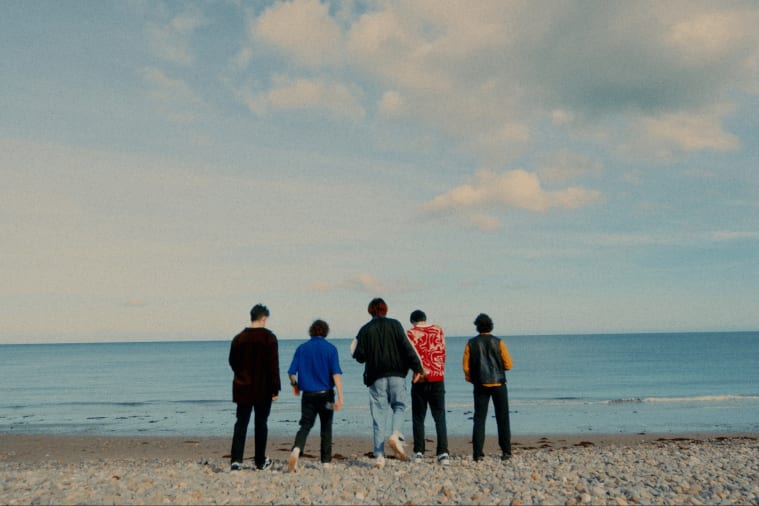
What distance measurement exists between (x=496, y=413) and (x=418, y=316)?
1.96 meters

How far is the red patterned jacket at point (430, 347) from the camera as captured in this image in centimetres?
932

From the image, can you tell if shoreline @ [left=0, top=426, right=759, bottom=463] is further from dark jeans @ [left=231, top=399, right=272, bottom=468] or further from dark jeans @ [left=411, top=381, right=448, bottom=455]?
dark jeans @ [left=231, top=399, right=272, bottom=468]

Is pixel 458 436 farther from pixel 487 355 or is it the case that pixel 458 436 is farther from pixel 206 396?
pixel 206 396

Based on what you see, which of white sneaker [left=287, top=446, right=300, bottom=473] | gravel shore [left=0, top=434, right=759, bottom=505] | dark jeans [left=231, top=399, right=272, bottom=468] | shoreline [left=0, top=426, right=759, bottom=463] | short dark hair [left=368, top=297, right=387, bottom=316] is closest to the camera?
gravel shore [left=0, top=434, right=759, bottom=505]

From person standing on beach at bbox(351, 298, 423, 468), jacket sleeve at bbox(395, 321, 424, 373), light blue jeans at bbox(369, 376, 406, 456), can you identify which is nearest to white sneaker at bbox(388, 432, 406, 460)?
person standing on beach at bbox(351, 298, 423, 468)

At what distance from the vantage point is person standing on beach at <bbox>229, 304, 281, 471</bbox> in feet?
27.4

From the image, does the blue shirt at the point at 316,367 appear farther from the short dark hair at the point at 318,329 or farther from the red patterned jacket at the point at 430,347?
the red patterned jacket at the point at 430,347

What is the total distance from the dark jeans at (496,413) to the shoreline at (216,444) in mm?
5060

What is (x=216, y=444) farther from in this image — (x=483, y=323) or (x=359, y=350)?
(x=483, y=323)

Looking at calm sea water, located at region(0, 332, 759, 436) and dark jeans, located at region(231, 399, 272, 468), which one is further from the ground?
dark jeans, located at region(231, 399, 272, 468)

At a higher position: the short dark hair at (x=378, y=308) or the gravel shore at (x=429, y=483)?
the short dark hair at (x=378, y=308)

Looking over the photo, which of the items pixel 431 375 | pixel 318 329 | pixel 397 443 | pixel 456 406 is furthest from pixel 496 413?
pixel 456 406

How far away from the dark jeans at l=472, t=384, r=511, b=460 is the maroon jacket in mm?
3284

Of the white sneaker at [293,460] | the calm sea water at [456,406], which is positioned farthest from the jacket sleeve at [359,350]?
the calm sea water at [456,406]
